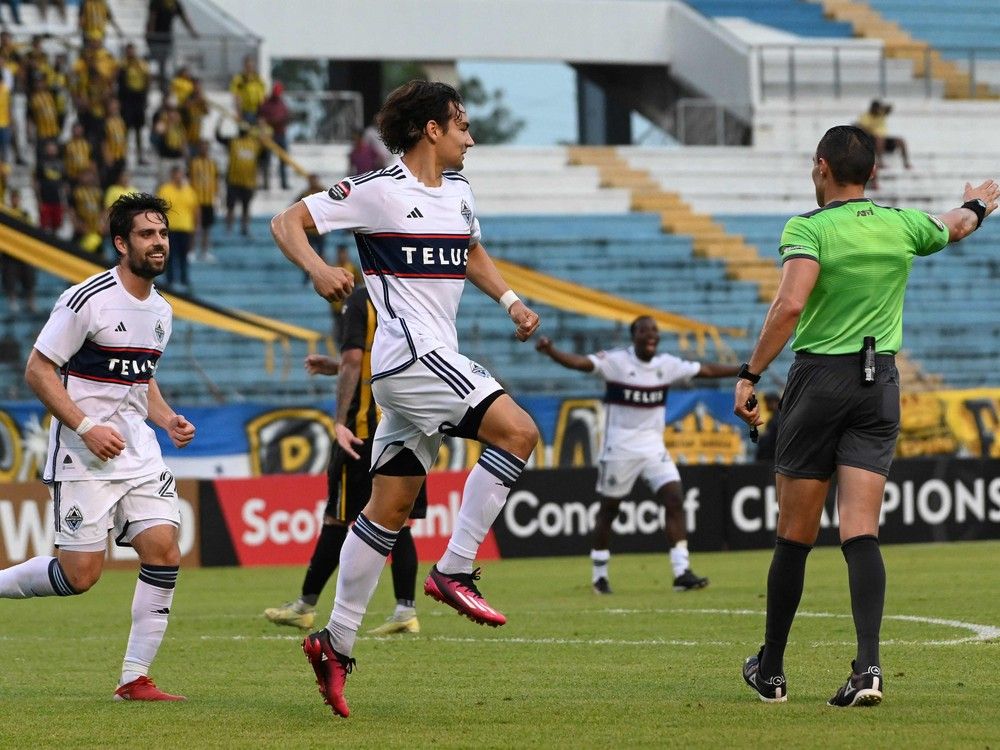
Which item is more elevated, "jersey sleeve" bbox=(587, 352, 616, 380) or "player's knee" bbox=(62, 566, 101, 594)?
"jersey sleeve" bbox=(587, 352, 616, 380)

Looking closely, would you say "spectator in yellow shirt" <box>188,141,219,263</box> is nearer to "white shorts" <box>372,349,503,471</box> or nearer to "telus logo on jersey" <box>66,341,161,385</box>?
"telus logo on jersey" <box>66,341,161,385</box>

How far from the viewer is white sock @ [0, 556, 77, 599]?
8062 millimetres

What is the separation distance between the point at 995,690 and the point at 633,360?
8.25m

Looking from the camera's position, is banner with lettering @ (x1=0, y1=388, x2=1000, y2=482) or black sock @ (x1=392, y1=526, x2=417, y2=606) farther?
banner with lettering @ (x1=0, y1=388, x2=1000, y2=482)

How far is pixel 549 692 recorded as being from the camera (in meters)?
7.99

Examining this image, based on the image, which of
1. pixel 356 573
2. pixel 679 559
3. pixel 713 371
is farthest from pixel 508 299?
pixel 713 371

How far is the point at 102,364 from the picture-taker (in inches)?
318

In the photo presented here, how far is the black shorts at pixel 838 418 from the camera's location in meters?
7.17

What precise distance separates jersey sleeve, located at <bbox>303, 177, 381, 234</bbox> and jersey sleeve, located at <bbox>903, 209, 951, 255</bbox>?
212cm

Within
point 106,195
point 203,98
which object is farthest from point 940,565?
point 203,98

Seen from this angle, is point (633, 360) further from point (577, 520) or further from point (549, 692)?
point (549, 692)

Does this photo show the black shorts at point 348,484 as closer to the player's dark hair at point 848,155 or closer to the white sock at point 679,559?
the white sock at point 679,559

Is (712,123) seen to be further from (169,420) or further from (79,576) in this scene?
(79,576)

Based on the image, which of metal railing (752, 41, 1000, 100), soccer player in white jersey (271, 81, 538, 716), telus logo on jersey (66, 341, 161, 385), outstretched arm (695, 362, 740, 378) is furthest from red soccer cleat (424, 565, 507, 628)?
metal railing (752, 41, 1000, 100)
